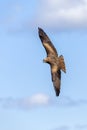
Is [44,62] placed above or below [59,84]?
above

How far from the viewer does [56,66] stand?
100ft

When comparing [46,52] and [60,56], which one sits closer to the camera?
[60,56]

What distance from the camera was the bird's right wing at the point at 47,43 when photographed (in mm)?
32459

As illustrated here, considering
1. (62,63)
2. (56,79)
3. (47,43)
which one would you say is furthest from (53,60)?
(47,43)

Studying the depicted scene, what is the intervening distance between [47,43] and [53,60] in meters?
2.95

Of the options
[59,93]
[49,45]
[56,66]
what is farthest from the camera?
[49,45]

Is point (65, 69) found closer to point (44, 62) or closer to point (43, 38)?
point (44, 62)

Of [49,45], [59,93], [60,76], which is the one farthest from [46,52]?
[59,93]

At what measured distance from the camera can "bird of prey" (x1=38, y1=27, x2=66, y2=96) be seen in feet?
98.3

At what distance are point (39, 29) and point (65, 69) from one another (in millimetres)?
6470

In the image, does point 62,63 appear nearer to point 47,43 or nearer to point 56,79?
point 56,79

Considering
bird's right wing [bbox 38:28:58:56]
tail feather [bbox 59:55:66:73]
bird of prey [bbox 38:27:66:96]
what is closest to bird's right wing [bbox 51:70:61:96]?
bird of prey [bbox 38:27:66:96]

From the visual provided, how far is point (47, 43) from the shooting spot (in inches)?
1321

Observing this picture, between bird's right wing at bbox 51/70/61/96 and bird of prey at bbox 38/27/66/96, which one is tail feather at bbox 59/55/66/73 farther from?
bird's right wing at bbox 51/70/61/96
